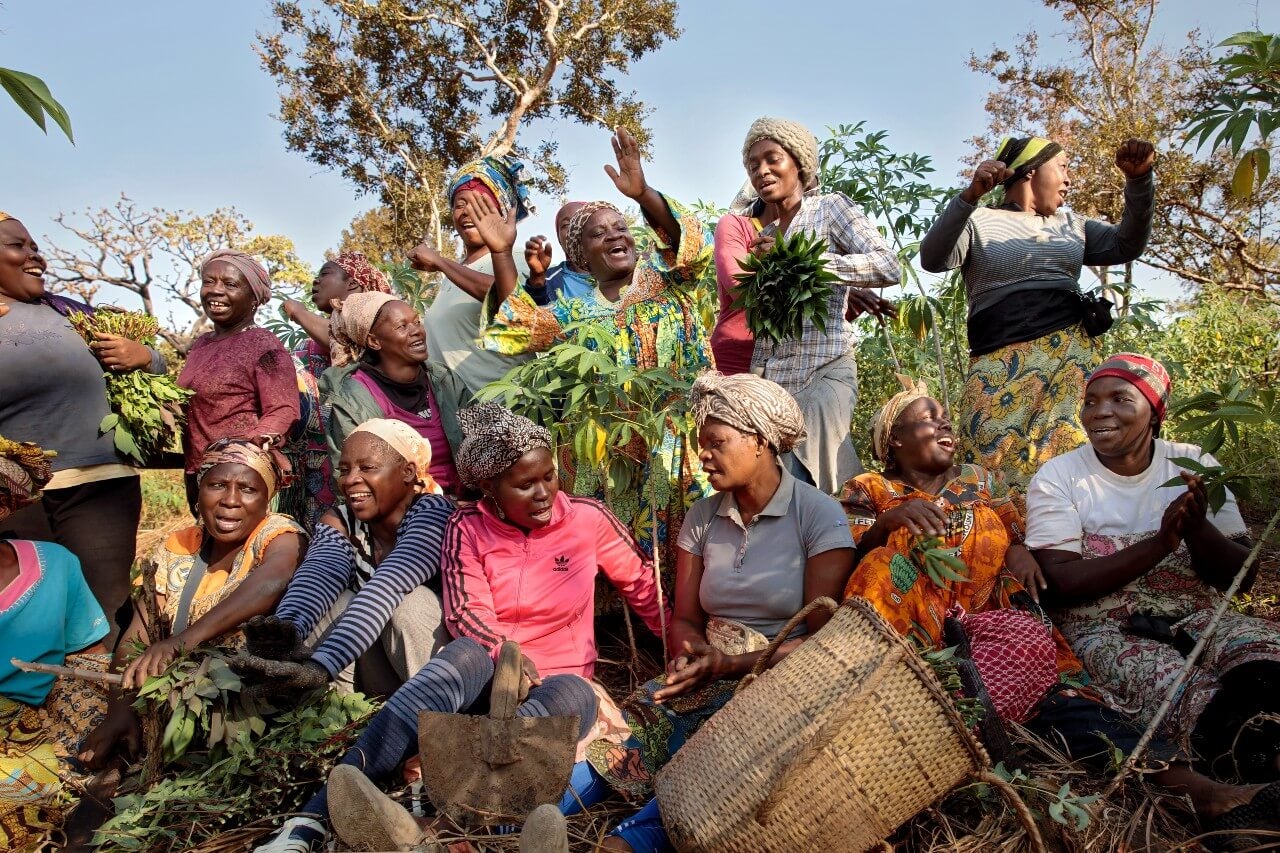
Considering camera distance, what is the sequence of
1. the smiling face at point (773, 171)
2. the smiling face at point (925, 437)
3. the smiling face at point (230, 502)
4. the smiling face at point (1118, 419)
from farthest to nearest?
the smiling face at point (773, 171), the smiling face at point (230, 502), the smiling face at point (925, 437), the smiling face at point (1118, 419)

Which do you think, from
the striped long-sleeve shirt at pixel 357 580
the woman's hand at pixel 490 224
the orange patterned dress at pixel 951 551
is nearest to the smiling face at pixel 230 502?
the striped long-sleeve shirt at pixel 357 580

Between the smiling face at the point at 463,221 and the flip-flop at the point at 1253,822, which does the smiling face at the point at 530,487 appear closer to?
the smiling face at the point at 463,221

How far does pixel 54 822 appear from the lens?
3061mm

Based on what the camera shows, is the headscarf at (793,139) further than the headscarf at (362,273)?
No

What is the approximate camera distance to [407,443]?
3.55 meters

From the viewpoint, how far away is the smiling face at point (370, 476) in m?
3.41

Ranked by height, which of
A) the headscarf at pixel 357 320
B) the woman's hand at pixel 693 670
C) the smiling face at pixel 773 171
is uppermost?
the smiling face at pixel 773 171

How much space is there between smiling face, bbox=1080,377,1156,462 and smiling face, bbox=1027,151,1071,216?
1.20 metres

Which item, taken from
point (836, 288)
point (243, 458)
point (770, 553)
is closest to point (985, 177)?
point (836, 288)

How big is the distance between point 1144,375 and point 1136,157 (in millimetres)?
978

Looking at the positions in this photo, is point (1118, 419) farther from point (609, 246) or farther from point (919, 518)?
point (609, 246)

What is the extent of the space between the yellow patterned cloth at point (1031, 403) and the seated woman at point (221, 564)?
9.63 feet

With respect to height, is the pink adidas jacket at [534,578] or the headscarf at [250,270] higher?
the headscarf at [250,270]

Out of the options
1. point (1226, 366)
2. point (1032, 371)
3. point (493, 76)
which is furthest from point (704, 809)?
point (493, 76)
